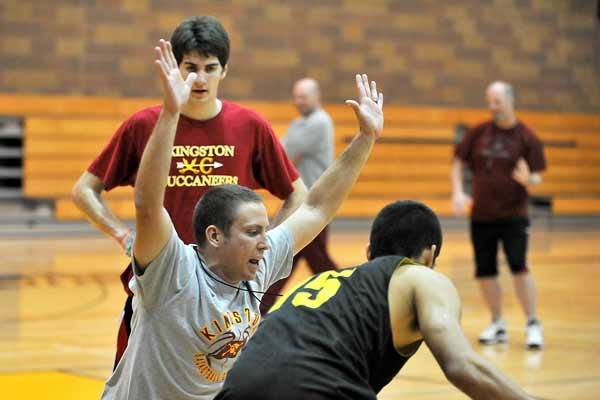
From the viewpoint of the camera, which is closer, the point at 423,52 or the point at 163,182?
the point at 163,182

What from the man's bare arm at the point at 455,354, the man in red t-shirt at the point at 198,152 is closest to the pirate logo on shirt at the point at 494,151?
the man in red t-shirt at the point at 198,152

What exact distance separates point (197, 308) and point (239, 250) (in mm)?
202

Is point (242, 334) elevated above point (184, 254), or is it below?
below

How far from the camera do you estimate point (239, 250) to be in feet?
10.5

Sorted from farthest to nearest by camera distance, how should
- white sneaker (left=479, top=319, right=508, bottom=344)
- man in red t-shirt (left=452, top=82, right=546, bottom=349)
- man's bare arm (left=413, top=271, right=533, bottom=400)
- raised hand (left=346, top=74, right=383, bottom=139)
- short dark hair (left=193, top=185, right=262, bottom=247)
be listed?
man in red t-shirt (left=452, top=82, right=546, bottom=349) < white sneaker (left=479, top=319, right=508, bottom=344) < raised hand (left=346, top=74, right=383, bottom=139) < short dark hair (left=193, top=185, right=262, bottom=247) < man's bare arm (left=413, top=271, right=533, bottom=400)

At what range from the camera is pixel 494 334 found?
308 inches

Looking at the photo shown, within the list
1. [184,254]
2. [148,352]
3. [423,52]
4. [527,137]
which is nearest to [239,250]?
[184,254]

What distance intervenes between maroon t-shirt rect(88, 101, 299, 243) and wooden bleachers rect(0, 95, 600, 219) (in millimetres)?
11403

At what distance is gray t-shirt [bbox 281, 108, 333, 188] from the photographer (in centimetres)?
859

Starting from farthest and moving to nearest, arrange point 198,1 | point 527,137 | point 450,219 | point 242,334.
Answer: point 450,219
point 198,1
point 527,137
point 242,334

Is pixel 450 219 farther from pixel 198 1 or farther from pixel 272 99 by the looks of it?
pixel 198 1

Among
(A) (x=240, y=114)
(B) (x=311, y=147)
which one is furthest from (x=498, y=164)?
(A) (x=240, y=114)

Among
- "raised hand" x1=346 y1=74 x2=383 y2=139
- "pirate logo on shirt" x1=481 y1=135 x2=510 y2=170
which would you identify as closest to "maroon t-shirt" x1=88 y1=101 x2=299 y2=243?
"raised hand" x1=346 y1=74 x2=383 y2=139

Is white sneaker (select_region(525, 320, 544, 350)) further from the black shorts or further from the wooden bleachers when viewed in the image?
the wooden bleachers
